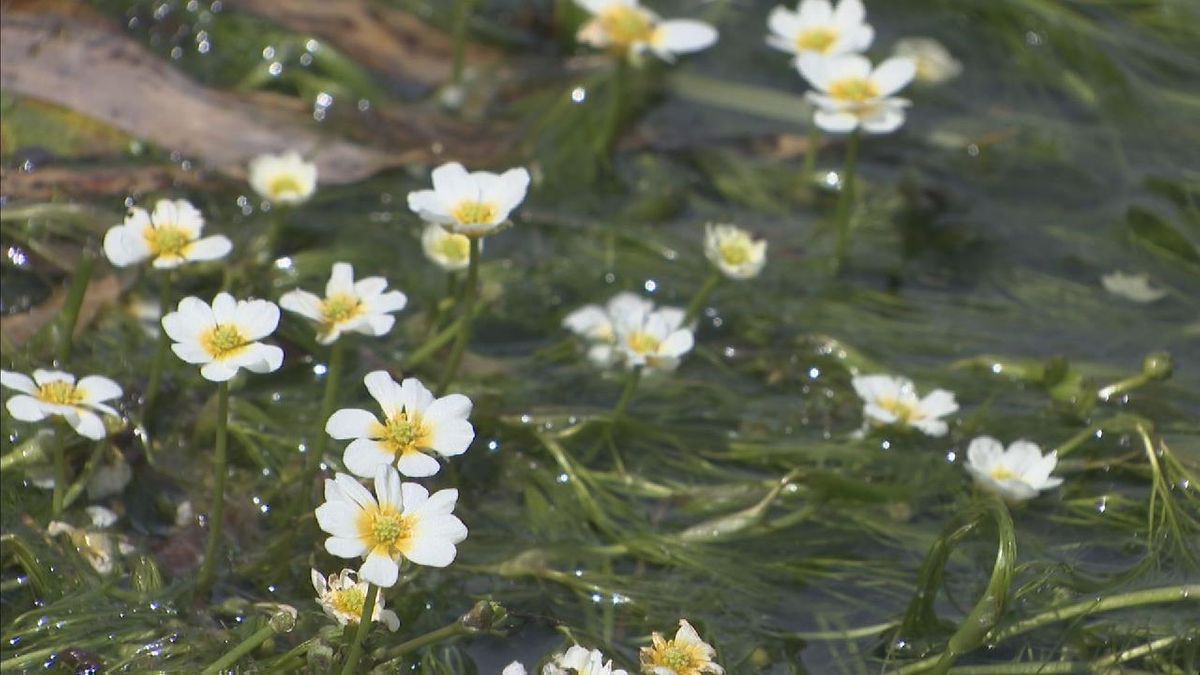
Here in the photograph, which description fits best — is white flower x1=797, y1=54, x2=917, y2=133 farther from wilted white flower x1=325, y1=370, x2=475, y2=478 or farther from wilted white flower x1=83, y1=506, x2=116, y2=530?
wilted white flower x1=83, y1=506, x2=116, y2=530

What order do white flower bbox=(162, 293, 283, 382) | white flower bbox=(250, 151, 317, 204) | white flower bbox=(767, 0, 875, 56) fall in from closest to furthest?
white flower bbox=(162, 293, 283, 382), white flower bbox=(250, 151, 317, 204), white flower bbox=(767, 0, 875, 56)

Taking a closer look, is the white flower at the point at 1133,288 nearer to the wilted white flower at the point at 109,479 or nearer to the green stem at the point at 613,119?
the green stem at the point at 613,119

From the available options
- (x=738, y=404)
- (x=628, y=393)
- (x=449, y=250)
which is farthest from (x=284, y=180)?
(x=738, y=404)

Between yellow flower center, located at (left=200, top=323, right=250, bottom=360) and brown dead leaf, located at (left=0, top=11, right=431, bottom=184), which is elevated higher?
yellow flower center, located at (left=200, top=323, right=250, bottom=360)

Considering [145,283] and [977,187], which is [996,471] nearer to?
[977,187]

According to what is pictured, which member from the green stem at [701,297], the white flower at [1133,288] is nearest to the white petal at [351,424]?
the green stem at [701,297]

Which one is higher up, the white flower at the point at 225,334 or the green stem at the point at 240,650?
the white flower at the point at 225,334

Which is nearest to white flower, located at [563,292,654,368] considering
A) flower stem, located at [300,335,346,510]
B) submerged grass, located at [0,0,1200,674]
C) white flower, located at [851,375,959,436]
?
submerged grass, located at [0,0,1200,674]
